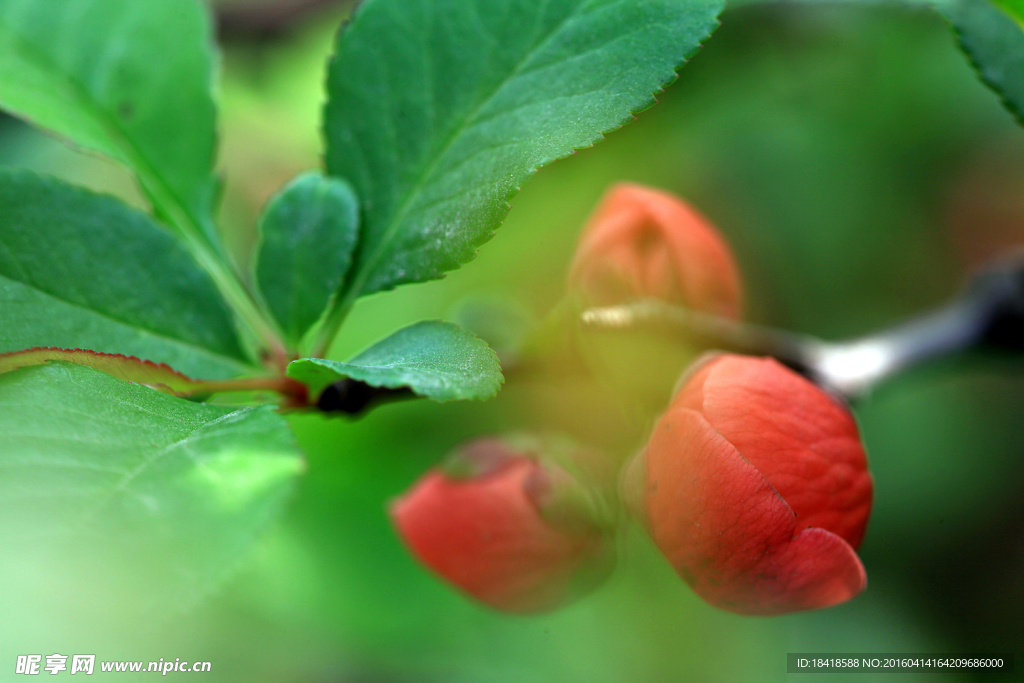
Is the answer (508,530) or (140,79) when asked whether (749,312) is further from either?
(140,79)

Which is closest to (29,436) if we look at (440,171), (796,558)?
(440,171)

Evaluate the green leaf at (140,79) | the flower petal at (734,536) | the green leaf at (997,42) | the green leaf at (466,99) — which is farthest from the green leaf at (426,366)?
the green leaf at (997,42)

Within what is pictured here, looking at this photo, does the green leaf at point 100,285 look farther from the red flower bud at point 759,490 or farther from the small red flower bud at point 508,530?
the red flower bud at point 759,490

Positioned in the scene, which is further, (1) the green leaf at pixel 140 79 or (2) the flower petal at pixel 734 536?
(1) the green leaf at pixel 140 79

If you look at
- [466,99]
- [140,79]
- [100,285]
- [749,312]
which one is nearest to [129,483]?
[100,285]

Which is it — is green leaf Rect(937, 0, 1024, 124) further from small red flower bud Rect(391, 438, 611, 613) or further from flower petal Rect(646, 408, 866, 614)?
small red flower bud Rect(391, 438, 611, 613)
